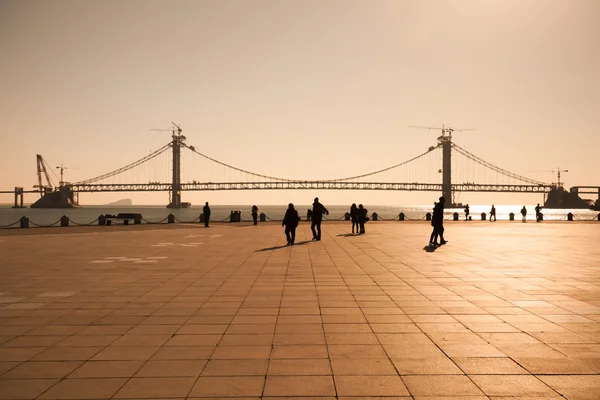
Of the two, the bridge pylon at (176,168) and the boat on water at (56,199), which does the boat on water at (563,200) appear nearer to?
the bridge pylon at (176,168)

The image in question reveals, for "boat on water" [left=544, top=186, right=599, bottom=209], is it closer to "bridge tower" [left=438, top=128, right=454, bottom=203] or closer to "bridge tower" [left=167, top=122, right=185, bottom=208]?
"bridge tower" [left=438, top=128, right=454, bottom=203]

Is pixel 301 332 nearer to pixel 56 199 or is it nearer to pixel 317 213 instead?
pixel 317 213

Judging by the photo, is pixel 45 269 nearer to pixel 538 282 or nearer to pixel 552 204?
pixel 538 282

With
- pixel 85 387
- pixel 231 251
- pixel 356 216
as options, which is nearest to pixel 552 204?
pixel 356 216

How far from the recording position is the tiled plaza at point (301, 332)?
4.16 metres

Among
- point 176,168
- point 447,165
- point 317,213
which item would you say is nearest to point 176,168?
point 176,168

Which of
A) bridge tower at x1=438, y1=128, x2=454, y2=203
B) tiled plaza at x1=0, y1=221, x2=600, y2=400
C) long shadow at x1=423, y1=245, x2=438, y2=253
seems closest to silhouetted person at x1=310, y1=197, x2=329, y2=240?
long shadow at x1=423, y1=245, x2=438, y2=253

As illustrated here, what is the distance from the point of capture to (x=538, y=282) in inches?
377

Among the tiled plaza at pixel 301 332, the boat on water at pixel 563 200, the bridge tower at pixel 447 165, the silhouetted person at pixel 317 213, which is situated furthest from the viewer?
the boat on water at pixel 563 200

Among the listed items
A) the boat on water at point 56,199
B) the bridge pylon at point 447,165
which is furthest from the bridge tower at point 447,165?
the boat on water at point 56,199

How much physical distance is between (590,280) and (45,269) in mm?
11322

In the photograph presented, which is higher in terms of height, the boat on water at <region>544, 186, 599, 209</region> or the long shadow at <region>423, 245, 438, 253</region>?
the boat on water at <region>544, 186, 599, 209</region>

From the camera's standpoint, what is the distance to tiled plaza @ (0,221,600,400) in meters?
4.16

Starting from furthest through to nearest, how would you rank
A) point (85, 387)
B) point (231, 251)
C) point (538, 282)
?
1. point (231, 251)
2. point (538, 282)
3. point (85, 387)
